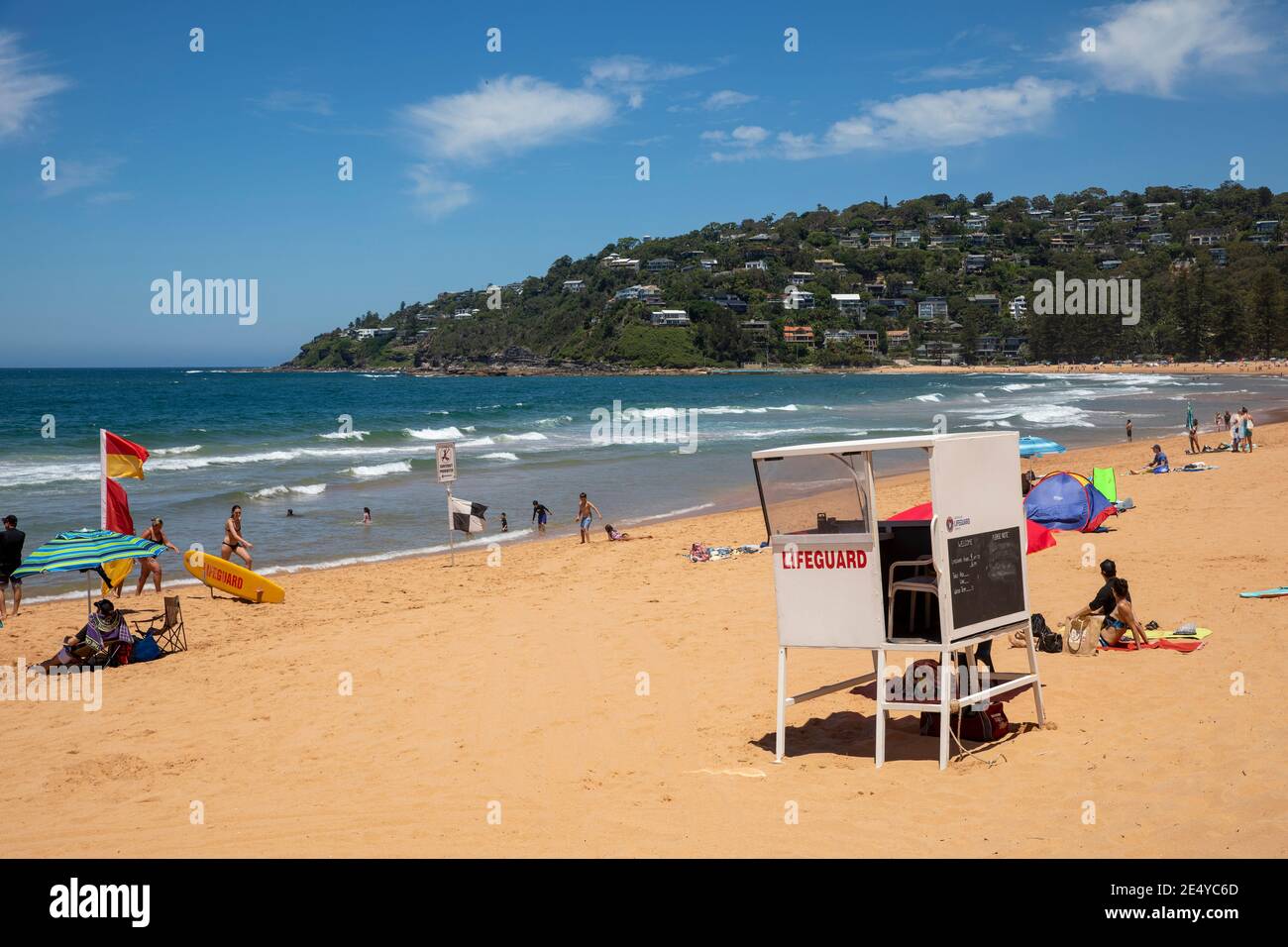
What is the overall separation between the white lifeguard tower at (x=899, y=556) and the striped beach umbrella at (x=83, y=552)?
835cm

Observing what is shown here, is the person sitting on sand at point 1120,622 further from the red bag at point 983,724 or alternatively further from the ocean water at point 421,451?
the ocean water at point 421,451

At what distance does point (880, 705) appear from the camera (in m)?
6.32

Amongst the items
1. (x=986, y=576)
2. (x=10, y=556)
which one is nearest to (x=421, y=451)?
(x=10, y=556)

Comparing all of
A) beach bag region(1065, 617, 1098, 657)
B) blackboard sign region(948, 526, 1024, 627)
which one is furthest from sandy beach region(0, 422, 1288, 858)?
blackboard sign region(948, 526, 1024, 627)

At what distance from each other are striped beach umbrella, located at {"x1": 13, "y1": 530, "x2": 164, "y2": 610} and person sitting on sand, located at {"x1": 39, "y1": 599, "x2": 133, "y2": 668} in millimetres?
585

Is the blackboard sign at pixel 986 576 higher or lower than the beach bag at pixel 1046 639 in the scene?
higher

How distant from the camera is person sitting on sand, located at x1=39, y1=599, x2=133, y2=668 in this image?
10609 mm

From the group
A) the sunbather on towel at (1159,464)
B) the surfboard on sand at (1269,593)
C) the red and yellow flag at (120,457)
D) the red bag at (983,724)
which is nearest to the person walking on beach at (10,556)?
the red and yellow flag at (120,457)

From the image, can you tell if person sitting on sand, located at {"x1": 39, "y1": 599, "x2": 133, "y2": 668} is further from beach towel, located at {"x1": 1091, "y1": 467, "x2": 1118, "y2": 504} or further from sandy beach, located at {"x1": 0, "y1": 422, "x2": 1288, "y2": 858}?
beach towel, located at {"x1": 1091, "y1": 467, "x2": 1118, "y2": 504}

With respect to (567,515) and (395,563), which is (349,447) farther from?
(395,563)

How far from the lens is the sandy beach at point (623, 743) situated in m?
5.44

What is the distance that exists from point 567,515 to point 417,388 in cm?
9648

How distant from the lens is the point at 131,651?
36.0 feet
